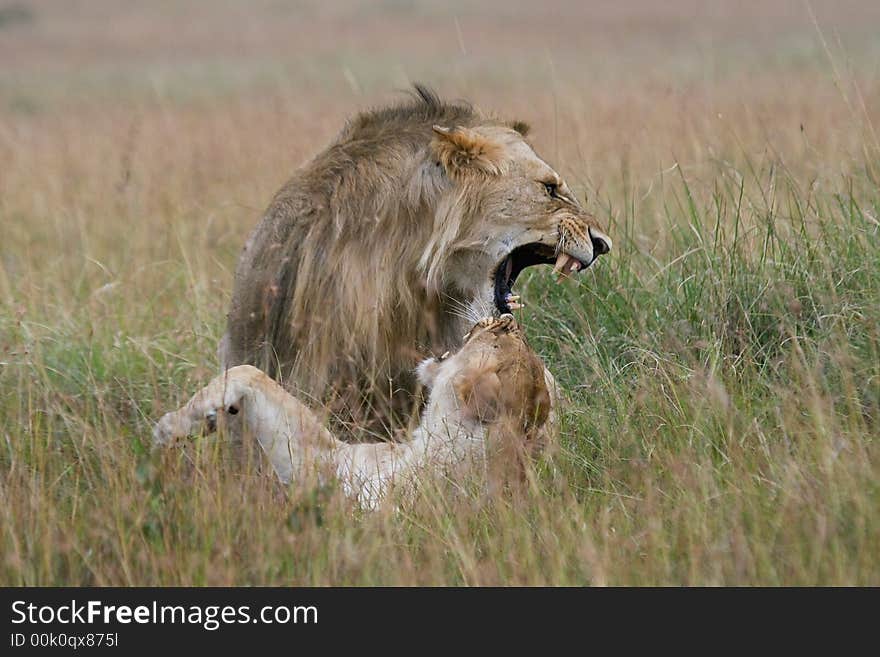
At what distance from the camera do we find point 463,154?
479cm

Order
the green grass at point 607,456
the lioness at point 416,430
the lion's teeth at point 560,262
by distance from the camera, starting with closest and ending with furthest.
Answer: the green grass at point 607,456, the lioness at point 416,430, the lion's teeth at point 560,262

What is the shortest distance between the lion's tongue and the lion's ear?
392mm

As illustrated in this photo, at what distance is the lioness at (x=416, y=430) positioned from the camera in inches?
160

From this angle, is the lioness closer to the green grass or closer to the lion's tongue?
the green grass

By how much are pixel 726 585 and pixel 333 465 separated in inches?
53.3

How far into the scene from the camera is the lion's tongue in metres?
4.74

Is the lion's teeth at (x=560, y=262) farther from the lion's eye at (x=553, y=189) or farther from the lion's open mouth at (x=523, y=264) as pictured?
the lion's eye at (x=553, y=189)

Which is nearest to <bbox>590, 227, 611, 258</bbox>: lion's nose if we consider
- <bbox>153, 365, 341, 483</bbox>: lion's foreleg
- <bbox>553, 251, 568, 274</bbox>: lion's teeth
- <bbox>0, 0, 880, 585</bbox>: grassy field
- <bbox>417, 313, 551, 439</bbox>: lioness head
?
<bbox>553, 251, 568, 274</bbox>: lion's teeth

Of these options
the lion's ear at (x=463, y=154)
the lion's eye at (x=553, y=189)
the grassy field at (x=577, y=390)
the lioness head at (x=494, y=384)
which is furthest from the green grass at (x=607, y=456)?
the lion's ear at (x=463, y=154)

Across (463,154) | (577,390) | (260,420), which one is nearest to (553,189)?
(463,154)

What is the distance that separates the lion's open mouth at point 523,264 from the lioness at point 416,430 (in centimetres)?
39

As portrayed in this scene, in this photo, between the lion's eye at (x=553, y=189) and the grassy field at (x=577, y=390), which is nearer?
the grassy field at (x=577, y=390)

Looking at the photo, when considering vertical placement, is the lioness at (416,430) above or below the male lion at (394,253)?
below
